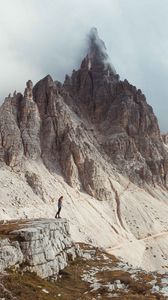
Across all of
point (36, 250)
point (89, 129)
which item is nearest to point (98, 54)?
point (89, 129)

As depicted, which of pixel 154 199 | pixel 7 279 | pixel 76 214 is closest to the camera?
pixel 7 279

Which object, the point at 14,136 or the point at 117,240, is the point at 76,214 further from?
the point at 14,136

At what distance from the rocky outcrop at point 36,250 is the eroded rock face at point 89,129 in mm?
59356

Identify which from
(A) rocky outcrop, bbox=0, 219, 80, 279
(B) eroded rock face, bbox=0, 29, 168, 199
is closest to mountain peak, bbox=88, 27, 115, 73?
(B) eroded rock face, bbox=0, 29, 168, 199

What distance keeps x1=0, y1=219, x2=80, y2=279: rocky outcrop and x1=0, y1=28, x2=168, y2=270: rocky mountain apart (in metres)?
37.9

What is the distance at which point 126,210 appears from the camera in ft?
346

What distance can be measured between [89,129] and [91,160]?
79.7 ft

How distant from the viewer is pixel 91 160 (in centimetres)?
11194

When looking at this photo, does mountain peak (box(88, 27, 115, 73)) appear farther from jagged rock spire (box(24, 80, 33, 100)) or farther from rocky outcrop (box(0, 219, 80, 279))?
rocky outcrop (box(0, 219, 80, 279))

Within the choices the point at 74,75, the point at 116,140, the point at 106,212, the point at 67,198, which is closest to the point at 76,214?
the point at 67,198

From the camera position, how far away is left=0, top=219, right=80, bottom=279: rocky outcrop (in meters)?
27.4

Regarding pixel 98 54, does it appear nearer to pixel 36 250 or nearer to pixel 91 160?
pixel 91 160

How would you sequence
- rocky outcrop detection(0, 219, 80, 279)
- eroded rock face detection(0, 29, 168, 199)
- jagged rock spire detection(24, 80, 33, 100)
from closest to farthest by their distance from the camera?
rocky outcrop detection(0, 219, 80, 279) < eroded rock face detection(0, 29, 168, 199) < jagged rock spire detection(24, 80, 33, 100)

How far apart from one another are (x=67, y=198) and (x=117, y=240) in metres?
13.4
